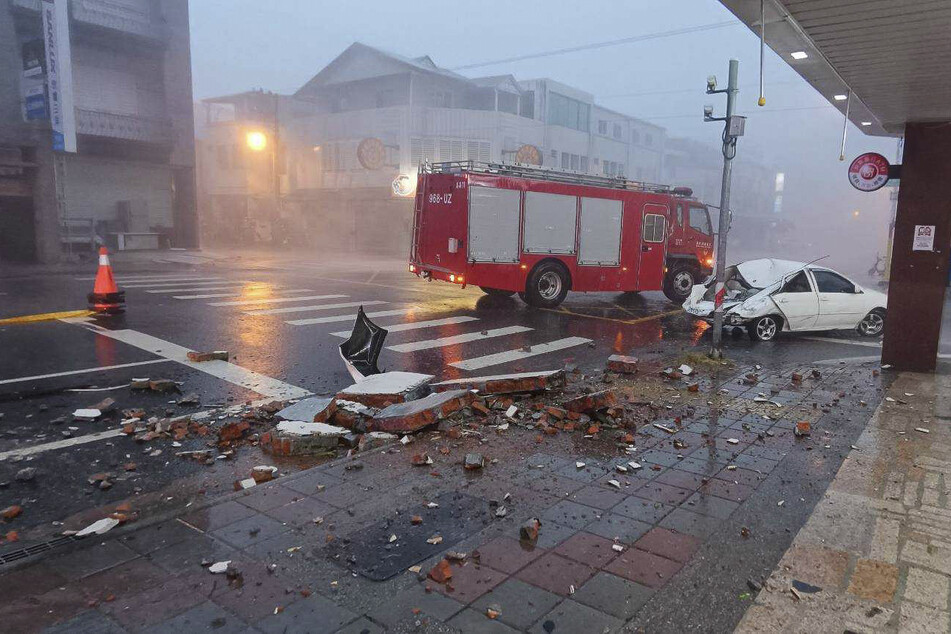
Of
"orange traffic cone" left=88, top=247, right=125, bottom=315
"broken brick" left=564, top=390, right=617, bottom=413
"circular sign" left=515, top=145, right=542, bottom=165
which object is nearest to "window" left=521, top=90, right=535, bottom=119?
"circular sign" left=515, top=145, right=542, bottom=165

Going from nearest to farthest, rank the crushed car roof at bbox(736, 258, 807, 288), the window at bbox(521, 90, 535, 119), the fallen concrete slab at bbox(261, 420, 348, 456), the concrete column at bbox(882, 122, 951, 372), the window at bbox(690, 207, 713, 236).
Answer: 1. the fallen concrete slab at bbox(261, 420, 348, 456)
2. the concrete column at bbox(882, 122, 951, 372)
3. the crushed car roof at bbox(736, 258, 807, 288)
4. the window at bbox(690, 207, 713, 236)
5. the window at bbox(521, 90, 535, 119)

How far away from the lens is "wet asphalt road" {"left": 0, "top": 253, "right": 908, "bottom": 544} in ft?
16.6

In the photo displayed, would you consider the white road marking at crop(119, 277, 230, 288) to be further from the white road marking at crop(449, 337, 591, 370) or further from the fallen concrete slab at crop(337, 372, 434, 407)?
the fallen concrete slab at crop(337, 372, 434, 407)

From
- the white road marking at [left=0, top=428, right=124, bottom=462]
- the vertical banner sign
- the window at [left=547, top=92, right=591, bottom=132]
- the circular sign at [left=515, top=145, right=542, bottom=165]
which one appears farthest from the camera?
the window at [left=547, top=92, right=591, bottom=132]

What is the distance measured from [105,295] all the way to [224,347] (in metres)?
3.94

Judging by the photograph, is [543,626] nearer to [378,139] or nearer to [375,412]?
[375,412]

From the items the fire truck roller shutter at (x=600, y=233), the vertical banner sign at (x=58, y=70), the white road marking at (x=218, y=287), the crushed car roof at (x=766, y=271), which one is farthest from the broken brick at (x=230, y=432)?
the vertical banner sign at (x=58, y=70)

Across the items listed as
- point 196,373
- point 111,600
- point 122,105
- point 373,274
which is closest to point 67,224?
point 122,105

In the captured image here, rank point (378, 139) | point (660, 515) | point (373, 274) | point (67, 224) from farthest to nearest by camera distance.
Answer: point (378, 139)
point (67, 224)
point (373, 274)
point (660, 515)

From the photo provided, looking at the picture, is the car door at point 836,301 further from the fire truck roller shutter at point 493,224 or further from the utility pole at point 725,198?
the fire truck roller shutter at point 493,224

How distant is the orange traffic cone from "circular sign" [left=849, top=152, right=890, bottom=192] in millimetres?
12766

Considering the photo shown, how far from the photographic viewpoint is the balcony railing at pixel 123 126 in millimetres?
25672

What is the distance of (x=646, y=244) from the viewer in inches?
660

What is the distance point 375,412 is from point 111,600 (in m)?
3.17
